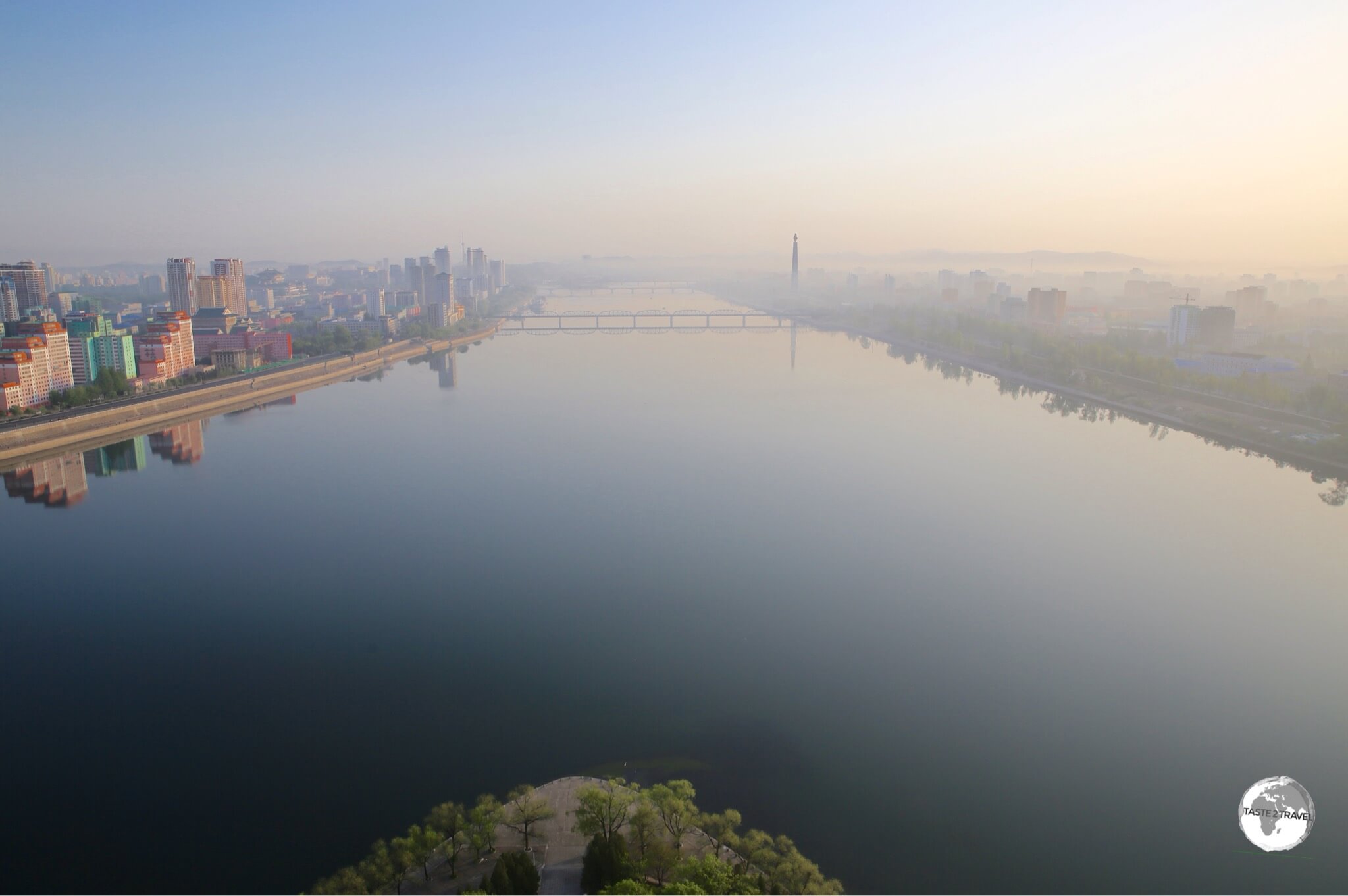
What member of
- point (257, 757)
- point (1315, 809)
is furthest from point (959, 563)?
point (257, 757)

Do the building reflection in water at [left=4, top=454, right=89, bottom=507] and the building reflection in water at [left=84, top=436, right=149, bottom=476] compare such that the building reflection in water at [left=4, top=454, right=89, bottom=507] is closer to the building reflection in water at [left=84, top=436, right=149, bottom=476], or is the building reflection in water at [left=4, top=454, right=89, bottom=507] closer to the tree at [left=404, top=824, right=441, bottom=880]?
the building reflection in water at [left=84, top=436, right=149, bottom=476]

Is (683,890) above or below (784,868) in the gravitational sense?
above

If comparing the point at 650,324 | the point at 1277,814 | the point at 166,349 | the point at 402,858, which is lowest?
the point at 1277,814

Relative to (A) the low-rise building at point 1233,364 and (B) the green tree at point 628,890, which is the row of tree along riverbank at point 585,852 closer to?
(B) the green tree at point 628,890

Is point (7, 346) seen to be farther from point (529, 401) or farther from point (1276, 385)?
→ point (1276, 385)

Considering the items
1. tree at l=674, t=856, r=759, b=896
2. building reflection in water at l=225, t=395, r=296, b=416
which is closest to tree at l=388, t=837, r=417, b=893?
tree at l=674, t=856, r=759, b=896

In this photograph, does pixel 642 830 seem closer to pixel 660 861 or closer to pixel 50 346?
pixel 660 861

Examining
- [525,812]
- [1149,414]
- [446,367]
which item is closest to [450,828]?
[525,812]

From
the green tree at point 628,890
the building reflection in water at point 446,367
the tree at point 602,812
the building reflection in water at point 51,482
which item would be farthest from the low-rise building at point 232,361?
the green tree at point 628,890
